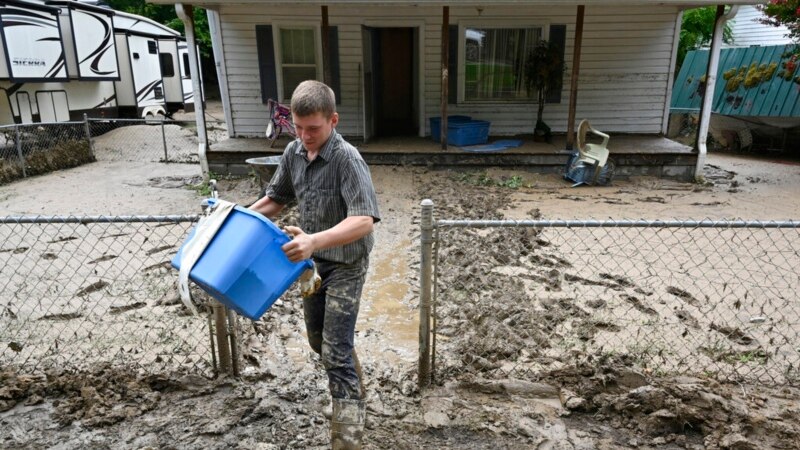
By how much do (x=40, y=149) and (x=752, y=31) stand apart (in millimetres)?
18711

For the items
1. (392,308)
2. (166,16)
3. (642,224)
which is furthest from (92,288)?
(166,16)

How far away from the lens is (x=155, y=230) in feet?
19.4

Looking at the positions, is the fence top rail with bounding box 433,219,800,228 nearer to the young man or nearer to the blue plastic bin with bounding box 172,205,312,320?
the young man

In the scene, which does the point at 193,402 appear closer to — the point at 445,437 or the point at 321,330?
the point at 321,330

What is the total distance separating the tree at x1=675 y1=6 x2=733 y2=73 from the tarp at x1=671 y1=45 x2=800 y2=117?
5.58 feet

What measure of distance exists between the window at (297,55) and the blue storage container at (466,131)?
2.82 meters

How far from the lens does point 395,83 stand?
10.6 metres

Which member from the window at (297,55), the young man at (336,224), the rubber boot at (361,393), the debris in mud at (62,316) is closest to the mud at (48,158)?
the window at (297,55)

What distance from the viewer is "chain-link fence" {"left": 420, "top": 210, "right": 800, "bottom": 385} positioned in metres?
2.99

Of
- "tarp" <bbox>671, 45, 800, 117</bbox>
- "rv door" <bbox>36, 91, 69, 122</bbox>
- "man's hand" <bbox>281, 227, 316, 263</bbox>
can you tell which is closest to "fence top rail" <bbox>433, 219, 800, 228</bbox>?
"man's hand" <bbox>281, 227, 316, 263</bbox>

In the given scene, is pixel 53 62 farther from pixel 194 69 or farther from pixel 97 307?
pixel 97 307

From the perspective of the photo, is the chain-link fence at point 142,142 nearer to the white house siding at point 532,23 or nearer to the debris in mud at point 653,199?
the white house siding at point 532,23

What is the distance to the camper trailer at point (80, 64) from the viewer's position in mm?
9862

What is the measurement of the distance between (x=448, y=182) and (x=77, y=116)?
9758 mm
